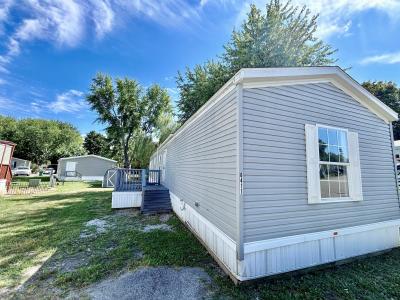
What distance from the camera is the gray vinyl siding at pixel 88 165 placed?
93.7 ft

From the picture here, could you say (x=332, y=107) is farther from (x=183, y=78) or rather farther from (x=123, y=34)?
(x=183, y=78)

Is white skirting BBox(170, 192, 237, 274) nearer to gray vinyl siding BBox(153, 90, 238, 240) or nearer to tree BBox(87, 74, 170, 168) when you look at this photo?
gray vinyl siding BBox(153, 90, 238, 240)

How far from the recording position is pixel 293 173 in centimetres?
383

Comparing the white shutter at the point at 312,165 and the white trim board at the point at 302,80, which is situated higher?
the white trim board at the point at 302,80

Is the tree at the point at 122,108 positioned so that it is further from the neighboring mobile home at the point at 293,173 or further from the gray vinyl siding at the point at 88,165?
the neighboring mobile home at the point at 293,173

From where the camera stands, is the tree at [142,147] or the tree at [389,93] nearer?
the tree at [142,147]

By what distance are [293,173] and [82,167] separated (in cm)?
3118

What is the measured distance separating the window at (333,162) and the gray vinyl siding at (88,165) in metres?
30.0

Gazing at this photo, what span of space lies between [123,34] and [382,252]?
12304 mm

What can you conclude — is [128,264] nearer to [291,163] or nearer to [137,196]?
[291,163]

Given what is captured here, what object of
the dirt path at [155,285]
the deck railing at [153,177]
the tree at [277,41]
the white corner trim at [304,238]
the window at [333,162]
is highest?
the tree at [277,41]

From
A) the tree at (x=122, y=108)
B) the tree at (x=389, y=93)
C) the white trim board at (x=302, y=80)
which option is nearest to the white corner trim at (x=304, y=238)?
the white trim board at (x=302, y=80)

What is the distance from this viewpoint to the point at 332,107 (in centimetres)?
462

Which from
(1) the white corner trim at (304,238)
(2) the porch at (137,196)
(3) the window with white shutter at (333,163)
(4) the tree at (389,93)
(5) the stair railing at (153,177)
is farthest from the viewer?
(4) the tree at (389,93)
